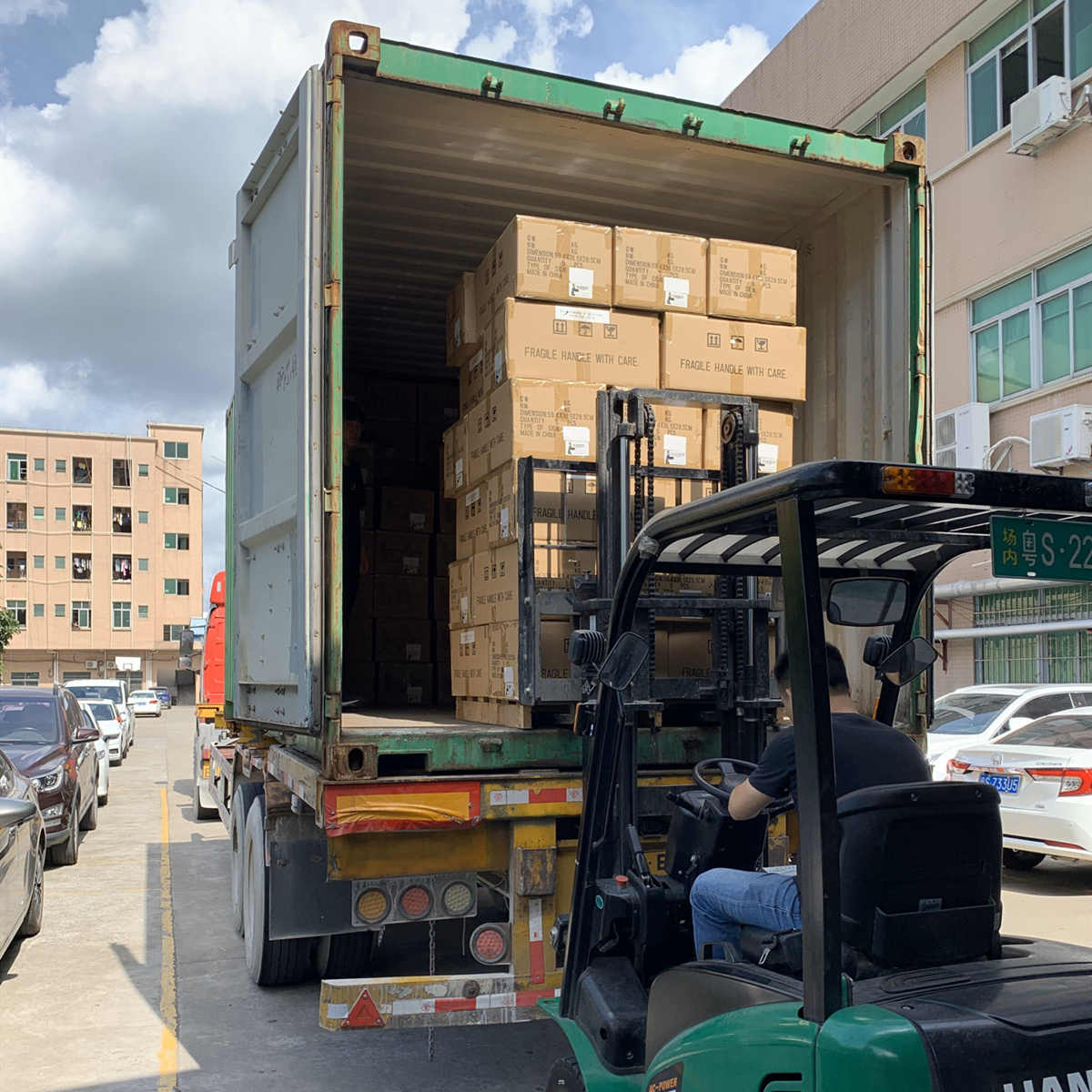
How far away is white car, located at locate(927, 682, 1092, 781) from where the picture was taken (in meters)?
11.2

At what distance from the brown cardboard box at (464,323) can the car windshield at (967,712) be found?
298 inches

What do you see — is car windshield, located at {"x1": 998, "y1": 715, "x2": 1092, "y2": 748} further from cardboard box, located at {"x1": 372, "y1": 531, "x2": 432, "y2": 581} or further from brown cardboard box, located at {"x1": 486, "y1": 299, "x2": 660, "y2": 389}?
brown cardboard box, located at {"x1": 486, "y1": 299, "x2": 660, "y2": 389}

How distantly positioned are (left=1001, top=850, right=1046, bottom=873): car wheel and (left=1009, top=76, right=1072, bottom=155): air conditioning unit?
32.2 feet

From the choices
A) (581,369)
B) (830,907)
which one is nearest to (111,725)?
(581,369)

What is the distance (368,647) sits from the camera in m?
8.37

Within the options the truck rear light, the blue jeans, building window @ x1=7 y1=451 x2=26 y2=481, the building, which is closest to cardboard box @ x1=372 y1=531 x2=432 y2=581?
the truck rear light

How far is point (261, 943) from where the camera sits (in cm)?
610

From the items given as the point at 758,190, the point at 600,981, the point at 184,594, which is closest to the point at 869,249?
the point at 758,190

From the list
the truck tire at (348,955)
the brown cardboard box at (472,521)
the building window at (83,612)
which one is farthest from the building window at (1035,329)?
the building window at (83,612)

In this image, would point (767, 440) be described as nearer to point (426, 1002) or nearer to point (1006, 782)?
point (426, 1002)

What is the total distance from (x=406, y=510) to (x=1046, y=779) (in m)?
5.16

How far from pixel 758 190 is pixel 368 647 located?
4069 mm

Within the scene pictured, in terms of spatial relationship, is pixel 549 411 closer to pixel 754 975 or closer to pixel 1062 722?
pixel 754 975

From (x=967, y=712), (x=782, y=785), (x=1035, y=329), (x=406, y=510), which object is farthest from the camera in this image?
(x=1035, y=329)
